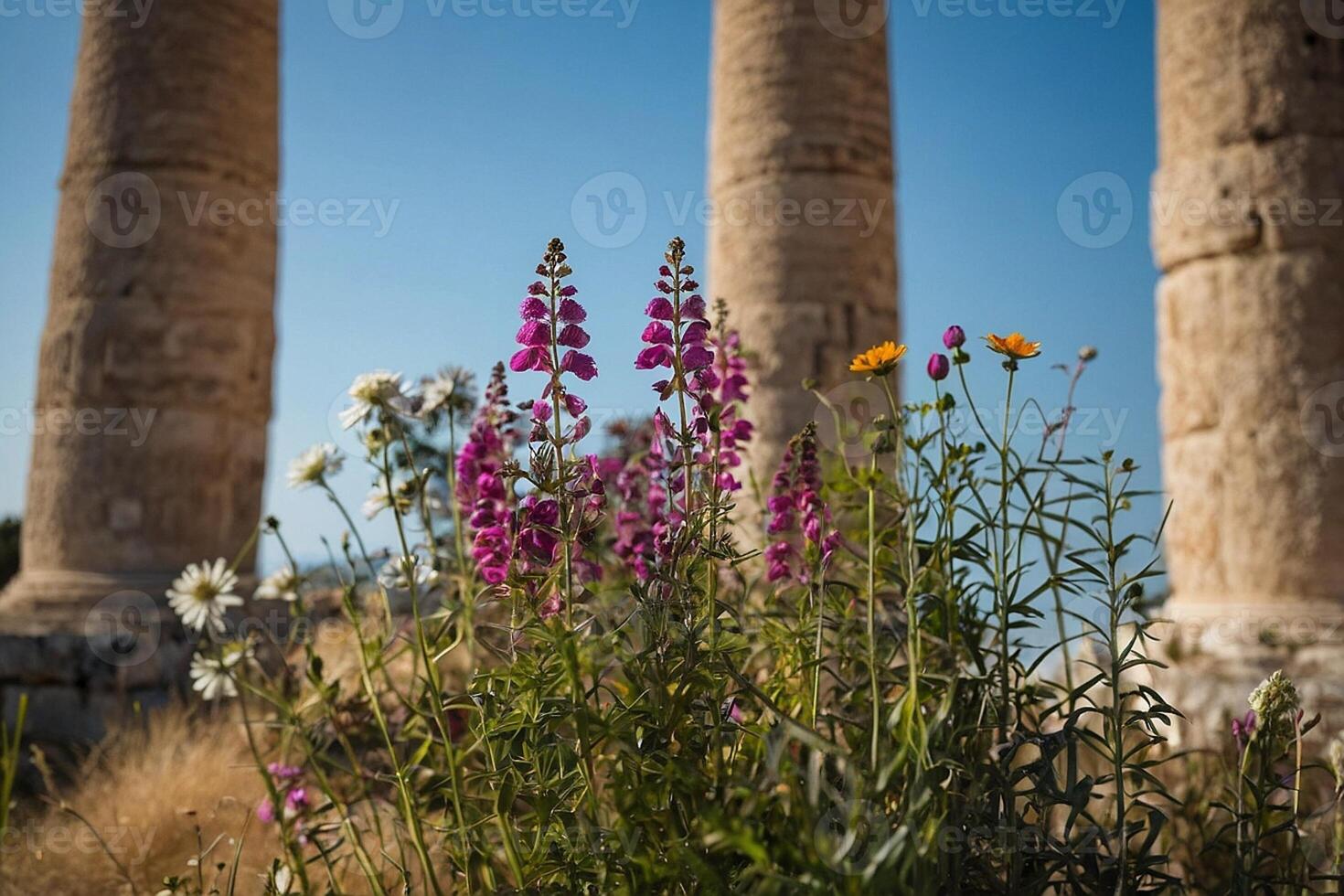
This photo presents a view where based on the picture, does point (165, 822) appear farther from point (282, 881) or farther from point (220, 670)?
point (282, 881)

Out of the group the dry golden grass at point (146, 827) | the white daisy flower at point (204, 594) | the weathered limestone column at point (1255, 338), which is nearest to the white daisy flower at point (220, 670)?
the white daisy flower at point (204, 594)

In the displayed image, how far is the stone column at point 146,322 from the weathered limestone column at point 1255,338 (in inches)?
293

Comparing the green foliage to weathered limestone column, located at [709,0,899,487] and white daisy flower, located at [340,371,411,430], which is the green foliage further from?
weathered limestone column, located at [709,0,899,487]

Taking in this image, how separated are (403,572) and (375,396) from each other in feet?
1.42

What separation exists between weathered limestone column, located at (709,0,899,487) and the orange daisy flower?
561 centimetres

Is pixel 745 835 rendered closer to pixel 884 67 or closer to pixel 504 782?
pixel 504 782

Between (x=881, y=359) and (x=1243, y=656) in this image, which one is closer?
(x=881, y=359)

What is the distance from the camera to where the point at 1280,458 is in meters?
6.66

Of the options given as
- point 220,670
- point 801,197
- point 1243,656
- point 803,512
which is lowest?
point 1243,656

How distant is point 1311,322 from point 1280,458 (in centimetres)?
91

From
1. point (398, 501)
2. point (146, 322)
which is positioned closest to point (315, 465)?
point (398, 501)

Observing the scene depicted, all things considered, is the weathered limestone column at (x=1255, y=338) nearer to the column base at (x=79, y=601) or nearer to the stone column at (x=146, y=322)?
the stone column at (x=146, y=322)

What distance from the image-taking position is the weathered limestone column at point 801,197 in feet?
26.6

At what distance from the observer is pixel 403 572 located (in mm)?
2521
